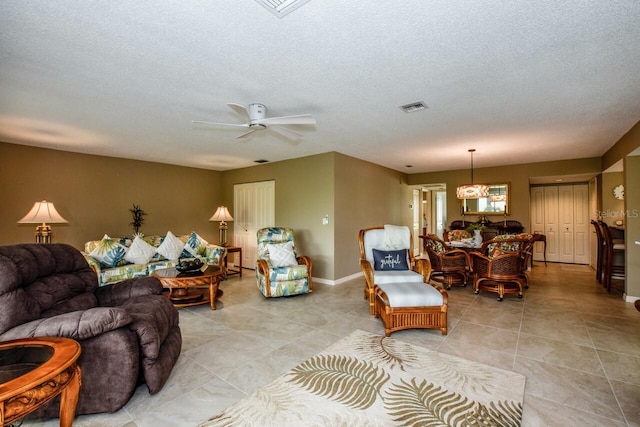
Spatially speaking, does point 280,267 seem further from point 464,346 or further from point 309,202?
point 464,346

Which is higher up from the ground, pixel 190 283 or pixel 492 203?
pixel 492 203

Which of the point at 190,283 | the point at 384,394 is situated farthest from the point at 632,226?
the point at 190,283

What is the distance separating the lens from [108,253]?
475 centimetres

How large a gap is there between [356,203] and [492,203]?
3.48 metres

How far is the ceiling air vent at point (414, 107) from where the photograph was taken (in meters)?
3.20

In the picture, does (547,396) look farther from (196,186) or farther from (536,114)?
(196,186)

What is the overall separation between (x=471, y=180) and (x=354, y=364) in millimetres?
6242

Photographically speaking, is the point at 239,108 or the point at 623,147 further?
the point at 623,147

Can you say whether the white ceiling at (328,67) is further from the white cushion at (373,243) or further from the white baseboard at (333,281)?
the white baseboard at (333,281)

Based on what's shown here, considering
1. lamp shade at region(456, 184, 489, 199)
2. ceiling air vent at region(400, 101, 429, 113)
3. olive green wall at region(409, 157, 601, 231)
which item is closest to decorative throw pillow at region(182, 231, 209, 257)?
ceiling air vent at region(400, 101, 429, 113)

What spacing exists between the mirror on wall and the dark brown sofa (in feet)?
23.1

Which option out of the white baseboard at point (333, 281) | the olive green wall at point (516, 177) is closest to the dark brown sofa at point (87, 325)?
the white baseboard at point (333, 281)

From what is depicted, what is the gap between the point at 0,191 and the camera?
15.4ft

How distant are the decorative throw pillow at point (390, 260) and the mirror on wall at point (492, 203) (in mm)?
4071
